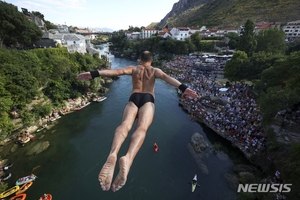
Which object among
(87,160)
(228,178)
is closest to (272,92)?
(228,178)

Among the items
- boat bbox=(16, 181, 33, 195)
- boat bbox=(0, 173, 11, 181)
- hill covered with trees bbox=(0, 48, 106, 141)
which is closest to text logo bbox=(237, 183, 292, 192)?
boat bbox=(16, 181, 33, 195)

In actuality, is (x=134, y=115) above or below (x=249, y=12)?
below

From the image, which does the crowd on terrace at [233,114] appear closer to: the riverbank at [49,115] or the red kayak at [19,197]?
the riverbank at [49,115]

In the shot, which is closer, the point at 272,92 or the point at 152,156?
the point at 272,92

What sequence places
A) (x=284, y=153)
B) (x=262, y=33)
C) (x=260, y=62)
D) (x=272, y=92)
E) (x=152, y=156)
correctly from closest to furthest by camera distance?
(x=284, y=153)
(x=272, y=92)
(x=152, y=156)
(x=260, y=62)
(x=262, y=33)

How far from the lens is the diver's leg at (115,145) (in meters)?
2.50

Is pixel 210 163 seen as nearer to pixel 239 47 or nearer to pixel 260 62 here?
pixel 260 62

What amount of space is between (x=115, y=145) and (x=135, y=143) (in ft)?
1.39

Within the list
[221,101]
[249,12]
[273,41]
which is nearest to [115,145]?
[221,101]

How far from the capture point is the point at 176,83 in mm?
3750

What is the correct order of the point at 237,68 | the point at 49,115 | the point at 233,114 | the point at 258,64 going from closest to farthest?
1. the point at 233,114
2. the point at 49,115
3. the point at 258,64
4. the point at 237,68

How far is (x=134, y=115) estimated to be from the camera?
3596mm

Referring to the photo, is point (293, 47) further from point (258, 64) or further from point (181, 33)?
point (181, 33)

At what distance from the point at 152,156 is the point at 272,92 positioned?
13.2m
